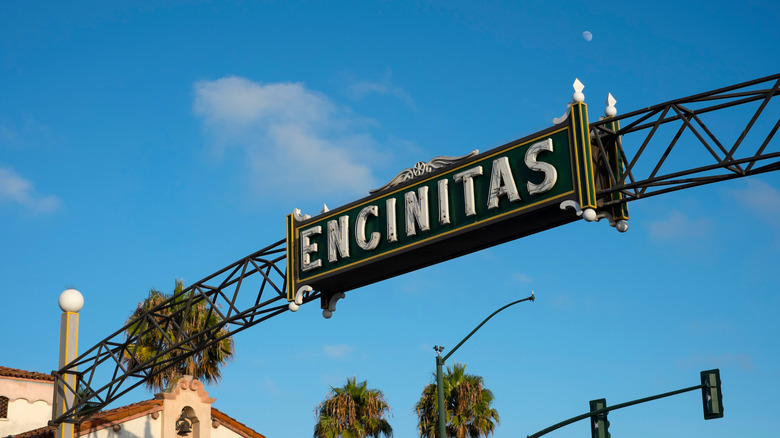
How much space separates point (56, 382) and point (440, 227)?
13.1 metres

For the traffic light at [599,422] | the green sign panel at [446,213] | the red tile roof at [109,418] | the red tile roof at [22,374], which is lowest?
the traffic light at [599,422]

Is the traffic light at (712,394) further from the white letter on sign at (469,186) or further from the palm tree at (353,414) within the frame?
the palm tree at (353,414)

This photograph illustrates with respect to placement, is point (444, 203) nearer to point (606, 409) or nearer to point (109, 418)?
point (606, 409)

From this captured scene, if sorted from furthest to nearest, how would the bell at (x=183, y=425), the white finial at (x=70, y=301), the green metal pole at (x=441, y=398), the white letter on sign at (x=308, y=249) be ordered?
the bell at (x=183, y=425)
the white finial at (x=70, y=301)
the green metal pole at (x=441, y=398)
the white letter on sign at (x=308, y=249)

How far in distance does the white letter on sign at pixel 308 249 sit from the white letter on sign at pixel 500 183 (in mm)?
4779

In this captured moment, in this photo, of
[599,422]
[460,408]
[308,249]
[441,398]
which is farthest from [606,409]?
[460,408]

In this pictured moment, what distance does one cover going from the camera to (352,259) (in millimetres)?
19422

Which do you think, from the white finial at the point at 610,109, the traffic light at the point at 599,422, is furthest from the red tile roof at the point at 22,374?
the white finial at the point at 610,109

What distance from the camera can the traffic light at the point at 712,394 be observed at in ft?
61.0

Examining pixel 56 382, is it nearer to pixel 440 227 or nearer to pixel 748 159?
pixel 440 227

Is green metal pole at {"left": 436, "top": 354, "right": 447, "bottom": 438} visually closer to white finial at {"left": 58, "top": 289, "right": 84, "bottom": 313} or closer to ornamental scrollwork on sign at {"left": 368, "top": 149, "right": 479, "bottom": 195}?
ornamental scrollwork on sign at {"left": 368, "top": 149, "right": 479, "bottom": 195}

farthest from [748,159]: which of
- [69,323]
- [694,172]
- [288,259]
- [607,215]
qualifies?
[69,323]

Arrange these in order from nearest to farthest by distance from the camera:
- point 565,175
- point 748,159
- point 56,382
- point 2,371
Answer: point 748,159 → point 565,175 → point 56,382 → point 2,371

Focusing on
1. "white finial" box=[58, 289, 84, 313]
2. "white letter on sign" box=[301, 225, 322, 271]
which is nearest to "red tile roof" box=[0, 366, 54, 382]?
"white finial" box=[58, 289, 84, 313]
